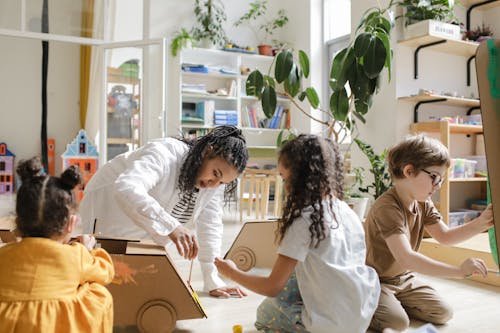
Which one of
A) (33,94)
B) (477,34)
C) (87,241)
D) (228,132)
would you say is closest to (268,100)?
(477,34)

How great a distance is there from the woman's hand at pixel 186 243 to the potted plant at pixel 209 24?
178 inches

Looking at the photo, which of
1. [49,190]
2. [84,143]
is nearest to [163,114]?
[84,143]

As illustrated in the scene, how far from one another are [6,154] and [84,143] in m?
1.86

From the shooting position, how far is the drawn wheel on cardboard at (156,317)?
1.43 meters

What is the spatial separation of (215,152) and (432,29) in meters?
2.59

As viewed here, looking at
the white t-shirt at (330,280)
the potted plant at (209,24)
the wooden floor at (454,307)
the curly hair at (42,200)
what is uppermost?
the potted plant at (209,24)

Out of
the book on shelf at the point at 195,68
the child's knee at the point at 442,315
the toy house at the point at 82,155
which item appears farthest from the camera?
the book on shelf at the point at 195,68

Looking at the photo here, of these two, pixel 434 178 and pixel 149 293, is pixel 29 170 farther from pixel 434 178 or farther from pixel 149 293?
pixel 434 178

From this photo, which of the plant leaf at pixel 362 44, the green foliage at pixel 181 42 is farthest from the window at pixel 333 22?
the plant leaf at pixel 362 44

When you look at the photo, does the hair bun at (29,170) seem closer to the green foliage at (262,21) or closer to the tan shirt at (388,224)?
the tan shirt at (388,224)

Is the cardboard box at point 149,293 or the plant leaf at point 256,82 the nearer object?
the cardboard box at point 149,293

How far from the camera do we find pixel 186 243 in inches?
53.7

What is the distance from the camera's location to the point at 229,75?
567 cm

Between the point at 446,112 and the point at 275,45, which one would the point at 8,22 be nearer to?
Result: the point at 275,45
